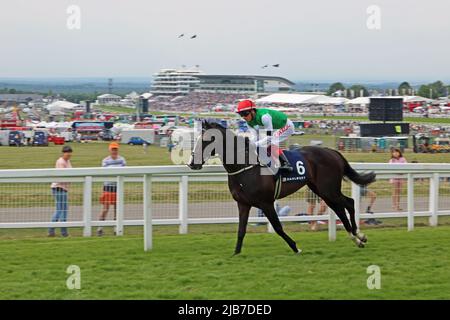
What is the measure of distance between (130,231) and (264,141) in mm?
2796

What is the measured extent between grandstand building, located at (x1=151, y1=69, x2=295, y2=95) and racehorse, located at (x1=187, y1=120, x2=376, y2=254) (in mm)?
61665

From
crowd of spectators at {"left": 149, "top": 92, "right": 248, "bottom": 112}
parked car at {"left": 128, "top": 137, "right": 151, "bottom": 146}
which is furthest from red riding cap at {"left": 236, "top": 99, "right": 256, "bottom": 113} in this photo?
crowd of spectators at {"left": 149, "top": 92, "right": 248, "bottom": 112}

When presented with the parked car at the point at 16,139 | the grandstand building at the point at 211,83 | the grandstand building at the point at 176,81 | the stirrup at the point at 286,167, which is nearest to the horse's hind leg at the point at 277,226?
the stirrup at the point at 286,167

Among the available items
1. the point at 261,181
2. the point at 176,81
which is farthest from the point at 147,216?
the point at 176,81

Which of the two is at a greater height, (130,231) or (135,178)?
(135,178)

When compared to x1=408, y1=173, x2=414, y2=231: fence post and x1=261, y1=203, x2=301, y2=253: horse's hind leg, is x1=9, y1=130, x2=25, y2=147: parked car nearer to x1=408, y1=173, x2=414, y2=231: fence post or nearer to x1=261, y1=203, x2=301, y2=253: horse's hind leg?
x1=408, y1=173, x2=414, y2=231: fence post

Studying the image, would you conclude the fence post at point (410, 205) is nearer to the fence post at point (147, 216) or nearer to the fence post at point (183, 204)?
the fence post at point (183, 204)

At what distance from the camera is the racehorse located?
748 cm

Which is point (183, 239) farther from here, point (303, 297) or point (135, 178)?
point (303, 297)

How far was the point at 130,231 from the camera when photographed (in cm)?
966

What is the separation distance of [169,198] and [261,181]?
2.41m

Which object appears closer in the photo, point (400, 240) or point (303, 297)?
point (303, 297)

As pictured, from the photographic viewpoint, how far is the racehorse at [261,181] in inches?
295
